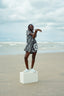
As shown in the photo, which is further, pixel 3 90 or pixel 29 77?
pixel 29 77

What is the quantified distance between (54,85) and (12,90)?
1.10 metres

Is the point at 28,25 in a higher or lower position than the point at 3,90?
higher

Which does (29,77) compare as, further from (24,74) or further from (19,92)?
(19,92)

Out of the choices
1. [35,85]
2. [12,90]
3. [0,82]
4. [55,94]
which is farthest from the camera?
[0,82]

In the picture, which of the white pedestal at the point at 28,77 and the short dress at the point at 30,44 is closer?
the short dress at the point at 30,44

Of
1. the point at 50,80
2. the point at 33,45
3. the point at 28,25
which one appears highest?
the point at 28,25

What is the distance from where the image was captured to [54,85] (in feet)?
15.6

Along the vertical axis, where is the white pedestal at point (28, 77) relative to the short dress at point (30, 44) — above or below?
below

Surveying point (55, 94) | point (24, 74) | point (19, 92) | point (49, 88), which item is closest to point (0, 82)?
point (24, 74)

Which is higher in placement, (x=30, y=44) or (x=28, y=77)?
(x=30, y=44)

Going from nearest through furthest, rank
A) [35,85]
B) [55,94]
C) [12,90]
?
[55,94]
[12,90]
[35,85]

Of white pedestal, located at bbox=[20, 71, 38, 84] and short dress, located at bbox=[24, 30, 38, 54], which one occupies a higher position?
short dress, located at bbox=[24, 30, 38, 54]

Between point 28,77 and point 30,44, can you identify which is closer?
point 30,44

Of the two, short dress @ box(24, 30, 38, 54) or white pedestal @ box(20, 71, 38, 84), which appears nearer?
short dress @ box(24, 30, 38, 54)
